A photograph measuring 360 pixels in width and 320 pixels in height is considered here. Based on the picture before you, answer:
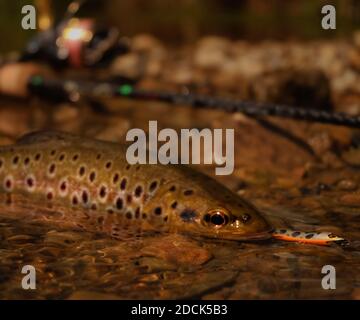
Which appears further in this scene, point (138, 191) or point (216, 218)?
point (138, 191)

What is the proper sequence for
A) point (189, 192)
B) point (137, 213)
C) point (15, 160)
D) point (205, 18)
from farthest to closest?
1. point (205, 18)
2. point (15, 160)
3. point (137, 213)
4. point (189, 192)

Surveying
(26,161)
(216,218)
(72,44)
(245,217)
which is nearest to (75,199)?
(26,161)

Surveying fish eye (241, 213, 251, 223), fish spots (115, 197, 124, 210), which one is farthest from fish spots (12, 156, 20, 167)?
fish eye (241, 213, 251, 223)

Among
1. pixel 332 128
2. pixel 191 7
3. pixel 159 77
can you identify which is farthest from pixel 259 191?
pixel 191 7

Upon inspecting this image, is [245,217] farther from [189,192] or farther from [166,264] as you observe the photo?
[166,264]

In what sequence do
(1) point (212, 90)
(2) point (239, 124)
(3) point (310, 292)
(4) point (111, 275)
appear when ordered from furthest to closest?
(1) point (212, 90) → (2) point (239, 124) → (4) point (111, 275) → (3) point (310, 292)

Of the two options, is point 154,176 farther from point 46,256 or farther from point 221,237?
point 46,256
